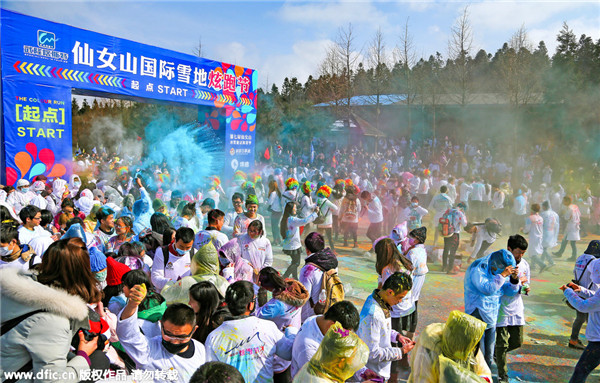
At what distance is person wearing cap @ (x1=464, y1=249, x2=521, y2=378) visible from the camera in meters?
4.19

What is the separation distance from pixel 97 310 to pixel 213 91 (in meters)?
14.3

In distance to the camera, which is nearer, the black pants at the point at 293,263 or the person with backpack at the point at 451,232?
the black pants at the point at 293,263

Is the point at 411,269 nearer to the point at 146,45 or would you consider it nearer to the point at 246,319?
the point at 246,319

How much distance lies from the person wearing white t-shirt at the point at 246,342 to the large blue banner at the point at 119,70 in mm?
10865

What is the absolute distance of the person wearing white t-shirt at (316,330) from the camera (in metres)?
2.76

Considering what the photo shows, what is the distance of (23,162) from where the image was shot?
438 inches

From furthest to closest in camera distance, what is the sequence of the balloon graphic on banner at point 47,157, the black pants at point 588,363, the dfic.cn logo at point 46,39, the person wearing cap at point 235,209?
the balloon graphic on banner at point 47,157 < the dfic.cn logo at point 46,39 < the person wearing cap at point 235,209 < the black pants at point 588,363

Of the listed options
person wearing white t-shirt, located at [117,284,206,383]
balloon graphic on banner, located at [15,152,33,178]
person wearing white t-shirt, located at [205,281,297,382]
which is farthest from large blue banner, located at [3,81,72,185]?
person wearing white t-shirt, located at [205,281,297,382]

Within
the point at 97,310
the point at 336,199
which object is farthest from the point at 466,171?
the point at 97,310

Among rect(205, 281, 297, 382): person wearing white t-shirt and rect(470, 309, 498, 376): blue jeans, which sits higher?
rect(205, 281, 297, 382): person wearing white t-shirt

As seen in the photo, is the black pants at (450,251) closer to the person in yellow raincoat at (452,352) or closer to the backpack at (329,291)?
the backpack at (329,291)

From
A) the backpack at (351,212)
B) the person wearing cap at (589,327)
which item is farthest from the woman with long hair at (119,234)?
the backpack at (351,212)

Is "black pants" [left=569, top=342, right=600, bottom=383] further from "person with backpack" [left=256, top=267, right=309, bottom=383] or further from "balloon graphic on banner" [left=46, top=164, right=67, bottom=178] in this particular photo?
"balloon graphic on banner" [left=46, top=164, right=67, bottom=178]

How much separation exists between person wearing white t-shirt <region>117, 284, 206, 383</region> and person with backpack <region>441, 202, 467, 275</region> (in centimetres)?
682
